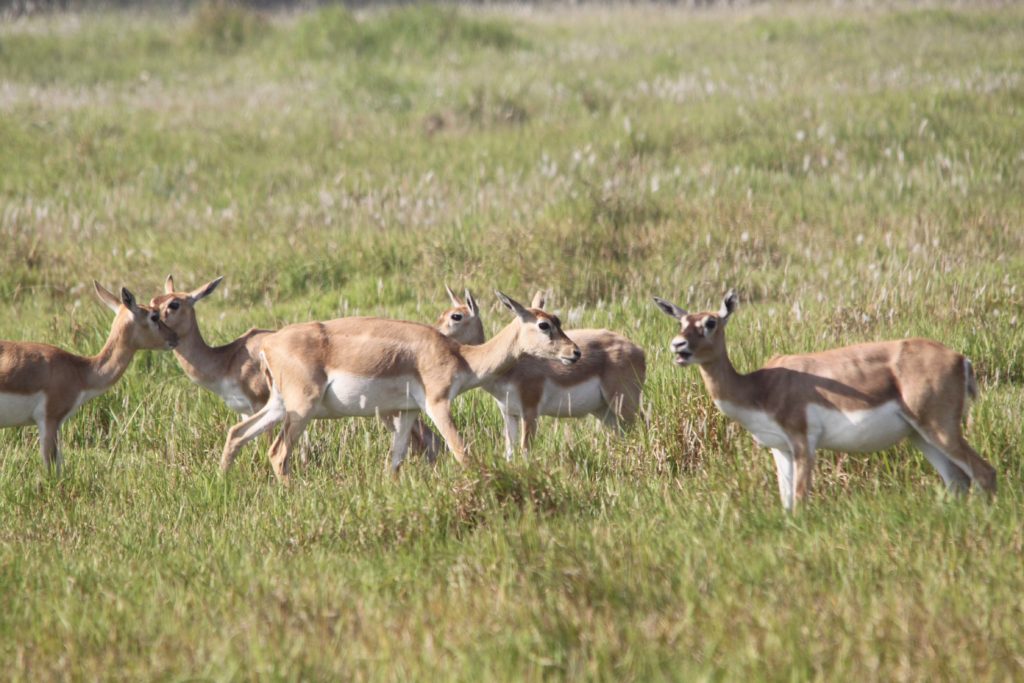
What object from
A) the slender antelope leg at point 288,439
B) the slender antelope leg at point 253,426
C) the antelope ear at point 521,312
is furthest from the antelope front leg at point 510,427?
the slender antelope leg at point 253,426

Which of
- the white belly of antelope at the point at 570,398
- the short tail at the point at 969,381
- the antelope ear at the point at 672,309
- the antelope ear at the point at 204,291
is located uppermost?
the antelope ear at the point at 672,309

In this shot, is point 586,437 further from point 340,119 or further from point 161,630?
point 340,119

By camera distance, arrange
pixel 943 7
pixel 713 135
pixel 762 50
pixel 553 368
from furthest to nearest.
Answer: pixel 943 7 < pixel 762 50 < pixel 713 135 < pixel 553 368

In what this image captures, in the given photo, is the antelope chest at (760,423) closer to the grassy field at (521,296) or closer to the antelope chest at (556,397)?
the grassy field at (521,296)

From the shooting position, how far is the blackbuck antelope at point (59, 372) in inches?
305

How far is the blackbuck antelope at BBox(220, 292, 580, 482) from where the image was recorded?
24.8 ft

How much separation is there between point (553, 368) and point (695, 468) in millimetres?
1412

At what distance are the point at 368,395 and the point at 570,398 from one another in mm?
1415

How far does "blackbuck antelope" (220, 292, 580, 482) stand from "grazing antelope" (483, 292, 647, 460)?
49cm

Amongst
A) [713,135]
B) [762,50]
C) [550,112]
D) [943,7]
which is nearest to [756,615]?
[713,135]

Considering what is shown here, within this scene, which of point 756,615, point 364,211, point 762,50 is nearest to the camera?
point 756,615

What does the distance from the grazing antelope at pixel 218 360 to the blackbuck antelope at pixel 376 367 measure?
53cm

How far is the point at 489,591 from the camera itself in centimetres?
534

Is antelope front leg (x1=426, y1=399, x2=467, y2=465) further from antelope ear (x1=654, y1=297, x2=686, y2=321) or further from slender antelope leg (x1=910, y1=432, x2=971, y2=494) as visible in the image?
slender antelope leg (x1=910, y1=432, x2=971, y2=494)
